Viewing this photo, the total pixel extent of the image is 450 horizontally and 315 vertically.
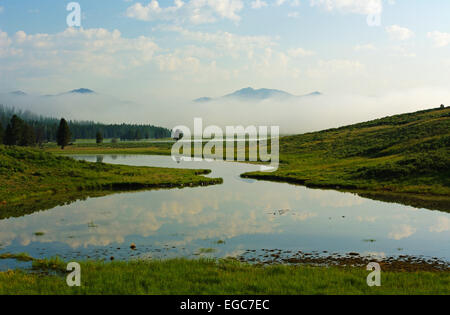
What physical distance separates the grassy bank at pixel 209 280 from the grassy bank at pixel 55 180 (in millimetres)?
22760

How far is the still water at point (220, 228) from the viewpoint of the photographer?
79.5ft

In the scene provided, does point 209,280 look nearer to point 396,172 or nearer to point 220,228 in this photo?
point 220,228

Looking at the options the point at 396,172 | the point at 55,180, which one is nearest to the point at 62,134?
the point at 55,180

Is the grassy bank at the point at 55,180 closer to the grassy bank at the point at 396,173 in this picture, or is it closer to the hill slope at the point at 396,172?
the grassy bank at the point at 396,173

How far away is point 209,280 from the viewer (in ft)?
53.5

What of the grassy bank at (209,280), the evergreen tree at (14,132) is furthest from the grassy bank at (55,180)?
the evergreen tree at (14,132)

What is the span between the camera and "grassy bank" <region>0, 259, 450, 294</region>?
1480 centimetres

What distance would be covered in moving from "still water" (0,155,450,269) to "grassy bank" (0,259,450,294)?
11.2 ft

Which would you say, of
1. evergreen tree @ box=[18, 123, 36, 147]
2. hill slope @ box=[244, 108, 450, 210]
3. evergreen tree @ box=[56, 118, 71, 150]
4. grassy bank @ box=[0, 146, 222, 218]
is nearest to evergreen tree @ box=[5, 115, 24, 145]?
evergreen tree @ box=[18, 123, 36, 147]

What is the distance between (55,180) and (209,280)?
4337cm

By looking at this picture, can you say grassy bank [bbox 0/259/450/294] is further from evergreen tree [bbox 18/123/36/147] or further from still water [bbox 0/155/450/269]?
evergreen tree [bbox 18/123/36/147]
